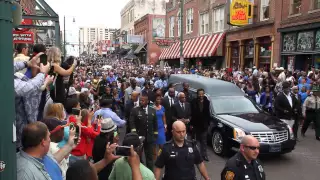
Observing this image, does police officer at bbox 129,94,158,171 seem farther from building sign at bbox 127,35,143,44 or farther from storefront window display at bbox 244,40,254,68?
building sign at bbox 127,35,143,44

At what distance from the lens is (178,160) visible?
4.18 meters

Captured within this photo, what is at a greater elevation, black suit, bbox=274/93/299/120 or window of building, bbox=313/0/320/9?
window of building, bbox=313/0/320/9

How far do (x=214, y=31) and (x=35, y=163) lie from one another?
28.4 metres

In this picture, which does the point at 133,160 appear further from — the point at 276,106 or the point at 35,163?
the point at 276,106

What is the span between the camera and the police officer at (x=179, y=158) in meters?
4.16

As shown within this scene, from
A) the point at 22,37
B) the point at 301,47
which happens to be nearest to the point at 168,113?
the point at 22,37

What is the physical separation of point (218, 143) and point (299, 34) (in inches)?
542

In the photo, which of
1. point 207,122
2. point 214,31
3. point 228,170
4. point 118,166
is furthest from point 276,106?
point 214,31

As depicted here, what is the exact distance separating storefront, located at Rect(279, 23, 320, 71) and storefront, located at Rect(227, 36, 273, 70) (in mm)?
1324

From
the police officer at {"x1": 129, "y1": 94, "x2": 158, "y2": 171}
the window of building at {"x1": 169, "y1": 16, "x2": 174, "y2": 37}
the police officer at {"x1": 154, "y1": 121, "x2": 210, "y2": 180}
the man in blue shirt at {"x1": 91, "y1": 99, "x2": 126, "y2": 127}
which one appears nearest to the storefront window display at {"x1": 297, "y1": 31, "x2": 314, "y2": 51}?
the police officer at {"x1": 129, "y1": 94, "x2": 158, "y2": 171}

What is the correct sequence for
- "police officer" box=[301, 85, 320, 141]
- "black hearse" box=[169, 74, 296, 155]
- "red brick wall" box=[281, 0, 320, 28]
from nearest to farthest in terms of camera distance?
"black hearse" box=[169, 74, 296, 155] < "police officer" box=[301, 85, 320, 141] < "red brick wall" box=[281, 0, 320, 28]

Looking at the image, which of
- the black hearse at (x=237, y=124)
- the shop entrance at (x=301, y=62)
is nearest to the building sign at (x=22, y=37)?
the black hearse at (x=237, y=124)

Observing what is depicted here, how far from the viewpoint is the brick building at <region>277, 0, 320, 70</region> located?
17.6m

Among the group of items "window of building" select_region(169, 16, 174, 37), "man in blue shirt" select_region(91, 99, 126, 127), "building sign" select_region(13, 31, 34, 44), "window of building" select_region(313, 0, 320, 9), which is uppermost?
"window of building" select_region(169, 16, 174, 37)
